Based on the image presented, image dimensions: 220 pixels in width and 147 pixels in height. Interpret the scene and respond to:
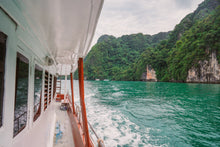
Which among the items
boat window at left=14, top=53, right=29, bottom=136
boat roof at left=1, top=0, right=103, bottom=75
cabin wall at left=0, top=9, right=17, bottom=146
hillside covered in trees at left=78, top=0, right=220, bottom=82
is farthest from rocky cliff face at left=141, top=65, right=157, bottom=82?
cabin wall at left=0, top=9, right=17, bottom=146

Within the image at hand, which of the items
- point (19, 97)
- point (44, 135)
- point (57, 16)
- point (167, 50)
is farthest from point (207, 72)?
point (19, 97)

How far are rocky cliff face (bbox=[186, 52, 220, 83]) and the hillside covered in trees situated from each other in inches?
41.5

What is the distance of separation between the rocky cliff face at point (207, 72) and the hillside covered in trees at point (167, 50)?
41.5 inches

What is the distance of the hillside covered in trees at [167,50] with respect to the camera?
33281 millimetres

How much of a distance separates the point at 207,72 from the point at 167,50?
23532 millimetres

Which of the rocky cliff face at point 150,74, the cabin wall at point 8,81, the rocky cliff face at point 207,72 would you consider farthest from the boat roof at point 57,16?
the rocky cliff face at point 150,74

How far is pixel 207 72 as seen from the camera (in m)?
30.1

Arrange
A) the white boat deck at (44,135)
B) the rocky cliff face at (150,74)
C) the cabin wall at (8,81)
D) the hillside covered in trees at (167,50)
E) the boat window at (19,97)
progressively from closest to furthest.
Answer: the cabin wall at (8,81), the boat window at (19,97), the white boat deck at (44,135), the hillside covered in trees at (167,50), the rocky cliff face at (150,74)

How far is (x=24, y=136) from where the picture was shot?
1.19m

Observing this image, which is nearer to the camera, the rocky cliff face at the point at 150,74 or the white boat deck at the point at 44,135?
the white boat deck at the point at 44,135

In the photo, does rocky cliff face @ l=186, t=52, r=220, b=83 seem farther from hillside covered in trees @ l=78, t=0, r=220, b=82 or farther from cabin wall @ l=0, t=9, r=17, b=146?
cabin wall @ l=0, t=9, r=17, b=146

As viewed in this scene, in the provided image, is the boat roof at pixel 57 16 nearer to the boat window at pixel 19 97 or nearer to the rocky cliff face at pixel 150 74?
the boat window at pixel 19 97

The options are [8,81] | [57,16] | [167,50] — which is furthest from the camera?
[167,50]

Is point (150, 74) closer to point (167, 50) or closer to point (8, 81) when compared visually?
point (167, 50)
